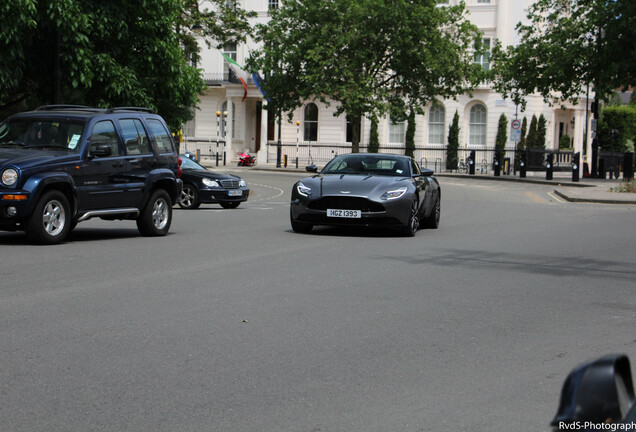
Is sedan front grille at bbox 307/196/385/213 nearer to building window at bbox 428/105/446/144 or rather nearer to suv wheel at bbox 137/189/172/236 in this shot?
suv wheel at bbox 137/189/172/236

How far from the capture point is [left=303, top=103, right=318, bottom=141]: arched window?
67812 millimetres

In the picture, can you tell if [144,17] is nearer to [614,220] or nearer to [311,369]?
[614,220]

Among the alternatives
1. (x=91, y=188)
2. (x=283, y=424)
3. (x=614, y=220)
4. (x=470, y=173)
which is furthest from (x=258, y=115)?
(x=283, y=424)

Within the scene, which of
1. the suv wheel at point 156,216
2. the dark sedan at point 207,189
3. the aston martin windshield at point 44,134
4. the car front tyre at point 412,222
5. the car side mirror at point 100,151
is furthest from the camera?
the dark sedan at point 207,189

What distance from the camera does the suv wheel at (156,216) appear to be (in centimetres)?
1431

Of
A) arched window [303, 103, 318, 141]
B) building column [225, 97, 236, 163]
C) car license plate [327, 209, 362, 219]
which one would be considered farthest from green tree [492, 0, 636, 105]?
car license plate [327, 209, 362, 219]

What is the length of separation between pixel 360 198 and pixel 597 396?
12818 mm

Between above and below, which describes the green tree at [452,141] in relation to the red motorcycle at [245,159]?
above

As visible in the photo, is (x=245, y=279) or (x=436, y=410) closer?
(x=436, y=410)

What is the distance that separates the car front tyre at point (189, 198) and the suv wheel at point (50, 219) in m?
10.5

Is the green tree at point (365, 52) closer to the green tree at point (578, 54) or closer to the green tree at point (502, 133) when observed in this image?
the green tree at point (578, 54)

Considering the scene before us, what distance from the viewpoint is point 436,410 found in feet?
15.4

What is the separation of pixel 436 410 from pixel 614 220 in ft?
55.8

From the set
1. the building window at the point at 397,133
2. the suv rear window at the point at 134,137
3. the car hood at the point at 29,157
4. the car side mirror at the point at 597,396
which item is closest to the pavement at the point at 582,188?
the building window at the point at 397,133
